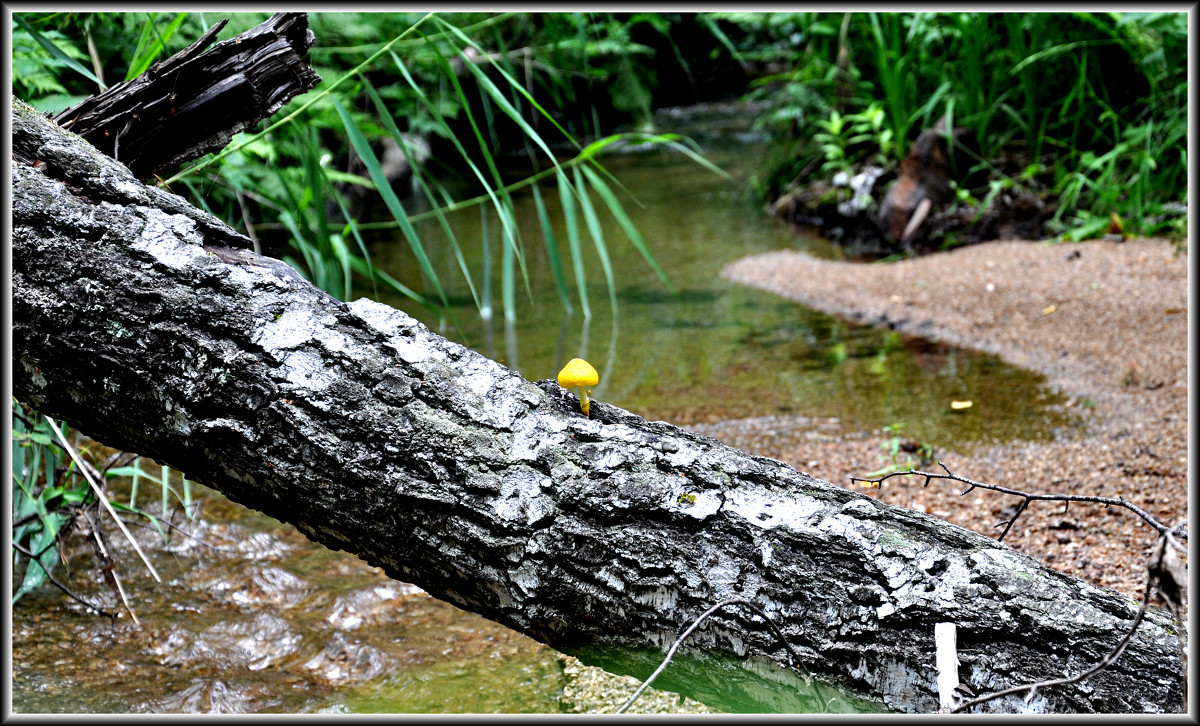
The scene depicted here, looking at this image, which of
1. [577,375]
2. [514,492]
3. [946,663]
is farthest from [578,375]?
[946,663]

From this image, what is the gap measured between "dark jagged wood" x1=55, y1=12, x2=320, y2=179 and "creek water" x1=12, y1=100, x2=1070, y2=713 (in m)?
0.92

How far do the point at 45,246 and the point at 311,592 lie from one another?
148 centimetres

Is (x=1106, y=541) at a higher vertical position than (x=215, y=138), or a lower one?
lower

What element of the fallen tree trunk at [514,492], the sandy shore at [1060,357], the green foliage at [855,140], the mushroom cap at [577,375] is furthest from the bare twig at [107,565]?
the green foliage at [855,140]

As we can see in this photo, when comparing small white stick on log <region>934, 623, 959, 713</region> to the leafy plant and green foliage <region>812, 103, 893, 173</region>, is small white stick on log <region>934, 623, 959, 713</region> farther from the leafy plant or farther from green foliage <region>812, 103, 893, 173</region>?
green foliage <region>812, 103, 893, 173</region>

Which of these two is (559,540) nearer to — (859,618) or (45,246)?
(859,618)

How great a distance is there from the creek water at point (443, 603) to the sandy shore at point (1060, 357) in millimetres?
209

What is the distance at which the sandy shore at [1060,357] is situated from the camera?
2.42m

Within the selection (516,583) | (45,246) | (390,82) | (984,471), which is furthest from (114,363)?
(390,82)

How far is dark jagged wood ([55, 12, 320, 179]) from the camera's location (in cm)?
160

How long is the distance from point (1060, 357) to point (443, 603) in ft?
10.3

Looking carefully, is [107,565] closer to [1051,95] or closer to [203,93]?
[203,93]

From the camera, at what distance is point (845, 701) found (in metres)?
1.21

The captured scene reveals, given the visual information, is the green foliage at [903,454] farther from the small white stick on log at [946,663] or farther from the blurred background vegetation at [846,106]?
the small white stick on log at [946,663]
